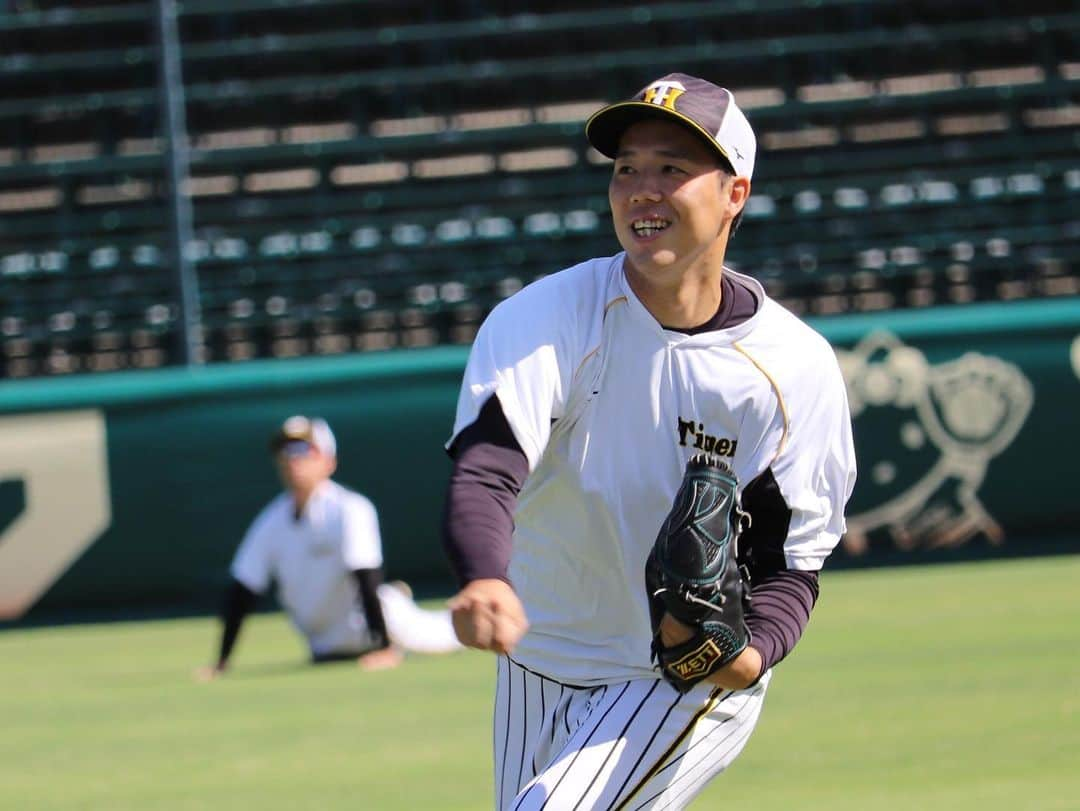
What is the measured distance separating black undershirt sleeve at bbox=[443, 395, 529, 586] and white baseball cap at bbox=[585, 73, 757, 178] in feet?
2.02

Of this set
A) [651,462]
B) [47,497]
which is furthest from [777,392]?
[47,497]

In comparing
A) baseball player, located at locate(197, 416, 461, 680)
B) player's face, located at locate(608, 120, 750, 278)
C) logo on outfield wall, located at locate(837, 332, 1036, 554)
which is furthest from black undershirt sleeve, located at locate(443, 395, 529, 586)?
logo on outfield wall, located at locate(837, 332, 1036, 554)

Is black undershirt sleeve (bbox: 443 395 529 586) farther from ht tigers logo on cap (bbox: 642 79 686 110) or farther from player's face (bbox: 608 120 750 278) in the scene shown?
ht tigers logo on cap (bbox: 642 79 686 110)

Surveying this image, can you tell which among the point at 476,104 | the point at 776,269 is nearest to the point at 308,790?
the point at 776,269

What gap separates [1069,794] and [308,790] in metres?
2.77

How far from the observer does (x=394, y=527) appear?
1368cm

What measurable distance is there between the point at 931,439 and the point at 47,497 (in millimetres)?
6332

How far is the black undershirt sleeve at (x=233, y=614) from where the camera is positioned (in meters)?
10.4

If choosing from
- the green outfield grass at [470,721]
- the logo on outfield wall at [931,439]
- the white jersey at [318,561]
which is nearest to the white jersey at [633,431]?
the green outfield grass at [470,721]

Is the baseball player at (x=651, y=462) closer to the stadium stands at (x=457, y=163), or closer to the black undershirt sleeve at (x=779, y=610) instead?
the black undershirt sleeve at (x=779, y=610)

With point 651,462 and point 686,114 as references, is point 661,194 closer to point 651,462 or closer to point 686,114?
point 686,114

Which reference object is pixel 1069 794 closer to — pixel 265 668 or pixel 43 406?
pixel 265 668

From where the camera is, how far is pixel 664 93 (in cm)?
358

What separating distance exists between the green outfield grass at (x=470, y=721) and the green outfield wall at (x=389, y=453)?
3.59ft
